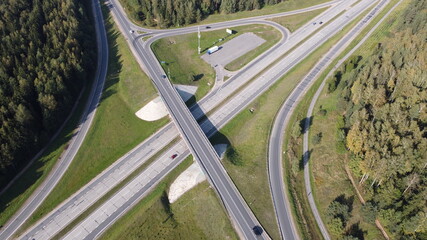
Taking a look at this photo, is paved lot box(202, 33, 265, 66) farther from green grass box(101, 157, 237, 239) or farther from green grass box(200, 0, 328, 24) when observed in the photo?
green grass box(101, 157, 237, 239)

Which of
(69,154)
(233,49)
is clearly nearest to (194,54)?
(233,49)

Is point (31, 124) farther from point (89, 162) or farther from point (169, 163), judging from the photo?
point (169, 163)

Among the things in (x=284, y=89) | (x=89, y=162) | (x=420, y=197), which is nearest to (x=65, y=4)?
(x=89, y=162)

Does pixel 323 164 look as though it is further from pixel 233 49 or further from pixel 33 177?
pixel 33 177

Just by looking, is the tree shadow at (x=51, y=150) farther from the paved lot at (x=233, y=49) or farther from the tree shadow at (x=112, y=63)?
the paved lot at (x=233, y=49)

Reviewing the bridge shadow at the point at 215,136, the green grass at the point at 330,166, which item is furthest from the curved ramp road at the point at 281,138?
the bridge shadow at the point at 215,136

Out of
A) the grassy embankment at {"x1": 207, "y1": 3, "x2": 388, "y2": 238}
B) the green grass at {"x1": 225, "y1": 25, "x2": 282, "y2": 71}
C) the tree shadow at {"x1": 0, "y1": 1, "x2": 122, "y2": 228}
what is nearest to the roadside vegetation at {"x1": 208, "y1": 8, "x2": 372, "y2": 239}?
the grassy embankment at {"x1": 207, "y1": 3, "x2": 388, "y2": 238}
